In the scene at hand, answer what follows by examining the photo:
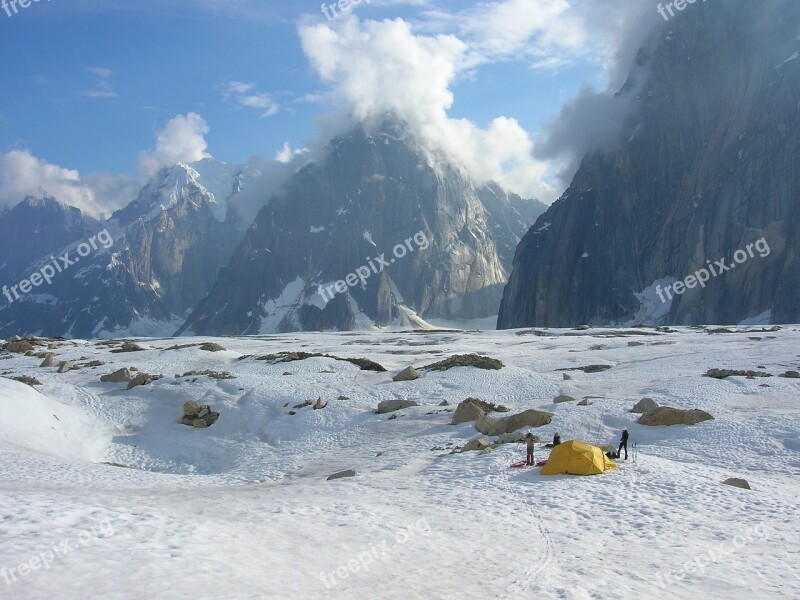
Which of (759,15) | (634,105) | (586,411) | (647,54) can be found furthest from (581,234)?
(586,411)

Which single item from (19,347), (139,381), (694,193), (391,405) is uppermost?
(694,193)

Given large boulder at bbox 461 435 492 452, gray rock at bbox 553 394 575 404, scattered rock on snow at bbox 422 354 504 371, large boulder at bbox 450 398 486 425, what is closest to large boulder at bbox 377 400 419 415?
large boulder at bbox 450 398 486 425

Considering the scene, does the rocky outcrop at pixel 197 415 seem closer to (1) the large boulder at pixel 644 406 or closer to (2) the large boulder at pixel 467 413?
(2) the large boulder at pixel 467 413

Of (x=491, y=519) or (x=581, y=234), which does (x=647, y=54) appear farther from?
(x=491, y=519)

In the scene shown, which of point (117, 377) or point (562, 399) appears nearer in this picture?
point (562, 399)

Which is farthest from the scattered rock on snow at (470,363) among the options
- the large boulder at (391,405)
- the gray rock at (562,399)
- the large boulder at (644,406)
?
the large boulder at (644,406)

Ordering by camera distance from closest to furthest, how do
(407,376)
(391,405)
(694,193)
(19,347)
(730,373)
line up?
(391,405), (730,373), (407,376), (19,347), (694,193)

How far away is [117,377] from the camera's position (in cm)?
4322

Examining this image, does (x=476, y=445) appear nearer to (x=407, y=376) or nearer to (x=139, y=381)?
(x=407, y=376)

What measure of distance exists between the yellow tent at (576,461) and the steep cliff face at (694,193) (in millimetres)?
118965

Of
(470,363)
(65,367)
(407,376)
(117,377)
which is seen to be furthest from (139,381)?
(470,363)

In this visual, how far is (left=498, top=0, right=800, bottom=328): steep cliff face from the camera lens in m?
132

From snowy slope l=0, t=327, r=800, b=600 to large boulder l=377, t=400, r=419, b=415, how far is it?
92cm

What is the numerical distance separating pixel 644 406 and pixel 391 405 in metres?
13.5
